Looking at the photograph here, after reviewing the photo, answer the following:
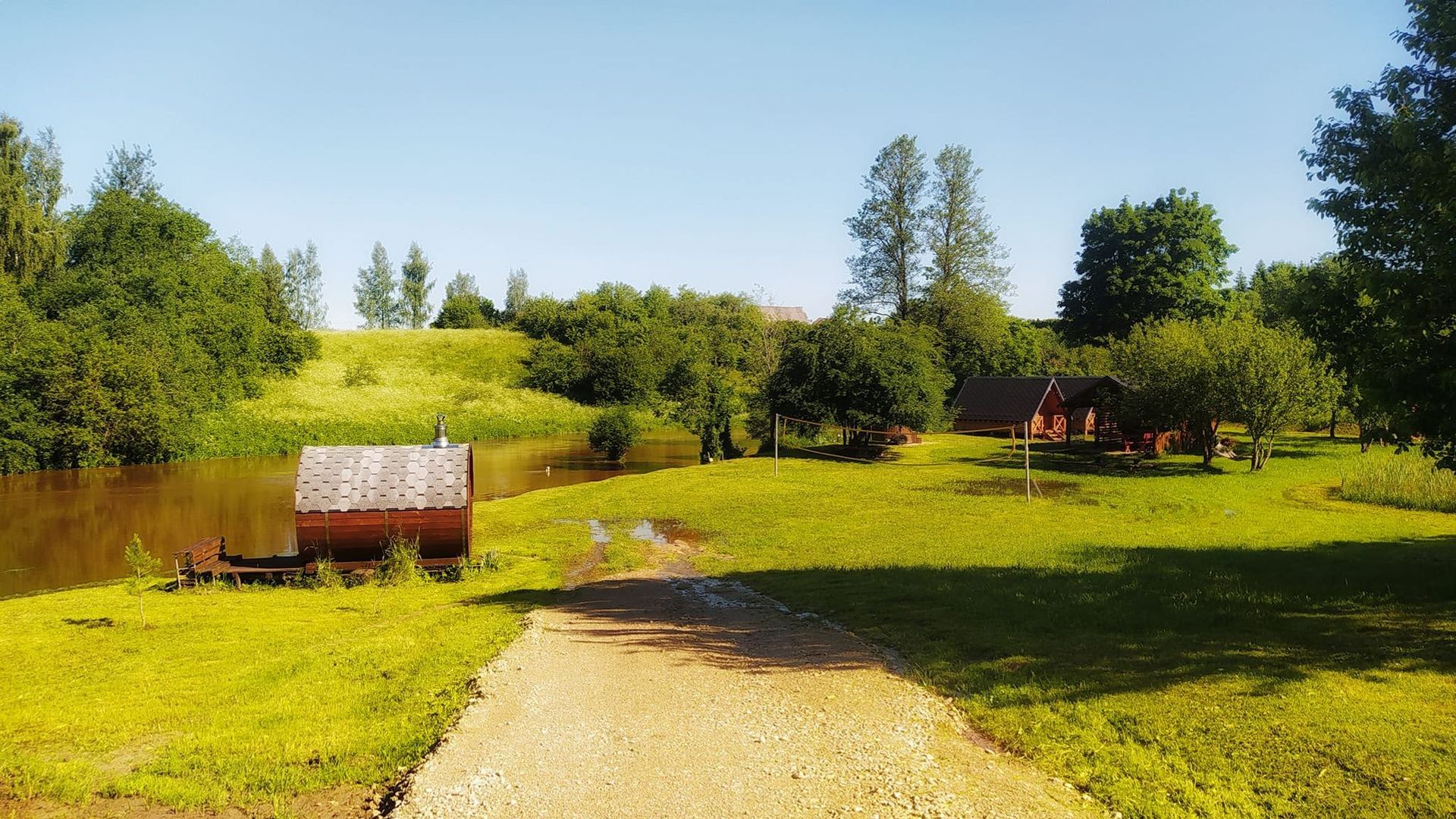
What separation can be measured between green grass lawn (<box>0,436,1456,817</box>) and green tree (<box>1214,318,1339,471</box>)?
34.3ft

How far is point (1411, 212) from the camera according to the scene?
1116 cm

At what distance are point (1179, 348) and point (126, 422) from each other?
5237 cm

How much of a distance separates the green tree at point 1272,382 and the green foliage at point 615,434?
29.1 metres

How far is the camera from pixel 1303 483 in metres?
30.6

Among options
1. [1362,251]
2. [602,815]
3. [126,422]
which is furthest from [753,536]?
[126,422]

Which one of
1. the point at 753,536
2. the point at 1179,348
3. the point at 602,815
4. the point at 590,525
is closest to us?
the point at 602,815

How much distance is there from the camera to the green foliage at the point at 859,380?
40.6 m

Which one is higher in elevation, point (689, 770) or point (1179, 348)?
point (1179, 348)

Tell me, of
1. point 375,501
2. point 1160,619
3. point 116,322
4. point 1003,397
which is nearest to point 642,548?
point 375,501

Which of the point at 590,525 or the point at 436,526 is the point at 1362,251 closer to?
the point at 436,526

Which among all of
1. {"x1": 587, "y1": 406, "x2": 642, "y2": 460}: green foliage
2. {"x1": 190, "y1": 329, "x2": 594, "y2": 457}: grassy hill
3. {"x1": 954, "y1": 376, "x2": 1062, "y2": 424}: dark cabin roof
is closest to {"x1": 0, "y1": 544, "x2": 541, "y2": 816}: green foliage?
{"x1": 587, "y1": 406, "x2": 642, "y2": 460}: green foliage

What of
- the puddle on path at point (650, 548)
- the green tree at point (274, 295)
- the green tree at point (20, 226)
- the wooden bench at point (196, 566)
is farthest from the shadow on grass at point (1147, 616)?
the green tree at point (274, 295)

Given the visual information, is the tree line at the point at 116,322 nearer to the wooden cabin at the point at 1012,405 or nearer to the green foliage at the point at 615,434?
the green foliage at the point at 615,434

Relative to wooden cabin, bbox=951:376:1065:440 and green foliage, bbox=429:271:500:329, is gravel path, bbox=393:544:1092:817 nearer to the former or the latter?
wooden cabin, bbox=951:376:1065:440
